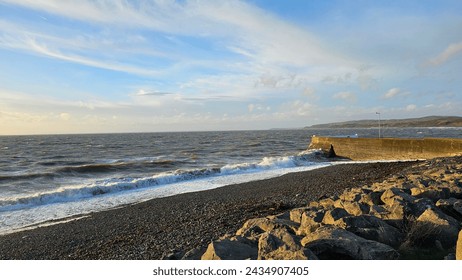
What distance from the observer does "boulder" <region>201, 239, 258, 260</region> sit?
4035 mm

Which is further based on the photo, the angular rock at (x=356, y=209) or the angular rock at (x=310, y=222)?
the angular rock at (x=356, y=209)

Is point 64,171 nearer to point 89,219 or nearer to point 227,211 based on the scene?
point 89,219

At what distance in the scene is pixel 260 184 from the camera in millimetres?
15773

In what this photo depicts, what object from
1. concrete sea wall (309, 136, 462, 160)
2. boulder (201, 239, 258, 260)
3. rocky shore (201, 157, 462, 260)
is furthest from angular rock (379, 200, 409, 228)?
concrete sea wall (309, 136, 462, 160)

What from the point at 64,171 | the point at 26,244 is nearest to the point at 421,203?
the point at 26,244

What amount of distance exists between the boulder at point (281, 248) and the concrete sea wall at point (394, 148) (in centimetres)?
2161

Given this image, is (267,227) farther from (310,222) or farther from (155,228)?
(155,228)

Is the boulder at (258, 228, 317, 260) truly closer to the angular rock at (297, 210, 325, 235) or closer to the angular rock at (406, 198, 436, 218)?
the angular rock at (297, 210, 325, 235)

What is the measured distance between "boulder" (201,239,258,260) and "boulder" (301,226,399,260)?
A: 0.69 metres

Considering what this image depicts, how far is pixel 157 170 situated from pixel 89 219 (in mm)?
14008

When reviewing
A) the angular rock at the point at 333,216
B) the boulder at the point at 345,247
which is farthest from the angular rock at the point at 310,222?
the boulder at the point at 345,247

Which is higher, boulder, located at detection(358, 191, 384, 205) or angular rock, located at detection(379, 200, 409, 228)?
angular rock, located at detection(379, 200, 409, 228)

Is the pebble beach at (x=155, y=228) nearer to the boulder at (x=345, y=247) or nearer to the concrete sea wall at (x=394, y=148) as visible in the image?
the boulder at (x=345, y=247)

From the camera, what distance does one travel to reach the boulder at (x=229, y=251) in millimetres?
4035
